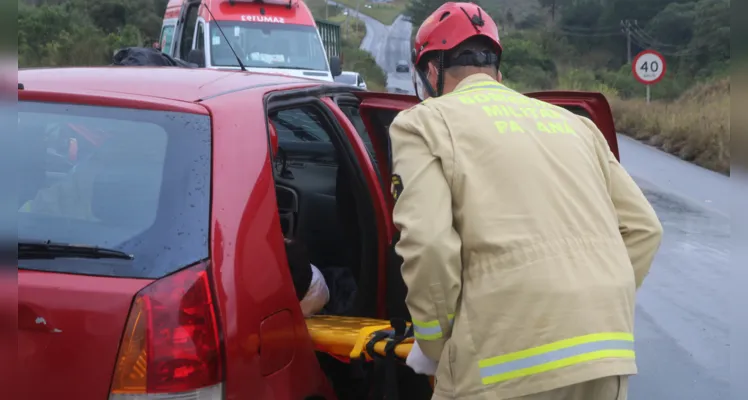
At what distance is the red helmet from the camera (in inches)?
91.1

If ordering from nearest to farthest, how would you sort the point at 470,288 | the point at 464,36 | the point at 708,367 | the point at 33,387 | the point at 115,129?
the point at 33,387 < the point at 470,288 < the point at 115,129 < the point at 464,36 < the point at 708,367

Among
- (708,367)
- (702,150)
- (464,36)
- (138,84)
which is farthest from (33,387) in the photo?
(702,150)

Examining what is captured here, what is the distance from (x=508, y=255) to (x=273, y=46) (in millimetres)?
11965

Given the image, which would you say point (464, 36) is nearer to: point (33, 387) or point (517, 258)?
point (517, 258)

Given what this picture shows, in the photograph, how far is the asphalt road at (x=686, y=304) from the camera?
4492 mm

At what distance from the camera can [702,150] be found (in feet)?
51.0

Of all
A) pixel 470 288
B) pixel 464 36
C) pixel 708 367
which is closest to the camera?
pixel 470 288

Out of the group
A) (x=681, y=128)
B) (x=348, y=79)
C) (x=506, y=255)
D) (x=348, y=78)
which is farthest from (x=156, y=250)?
(x=681, y=128)

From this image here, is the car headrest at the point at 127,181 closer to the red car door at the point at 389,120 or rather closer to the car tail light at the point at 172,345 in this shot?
the car tail light at the point at 172,345

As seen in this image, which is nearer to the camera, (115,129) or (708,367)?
(115,129)

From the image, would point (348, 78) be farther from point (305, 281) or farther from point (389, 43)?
point (389, 43)

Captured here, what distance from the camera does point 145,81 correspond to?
2375 mm

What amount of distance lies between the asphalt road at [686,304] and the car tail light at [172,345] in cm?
181

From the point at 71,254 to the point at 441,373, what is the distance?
96 cm
